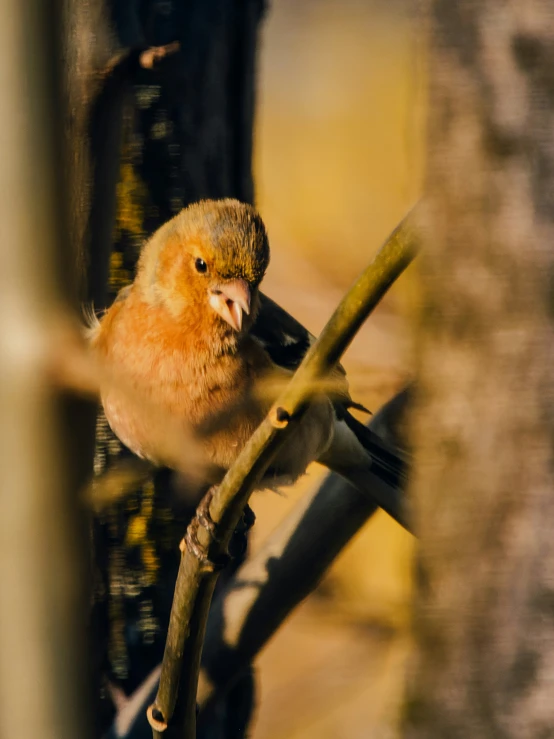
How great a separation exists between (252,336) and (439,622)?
1.68 meters

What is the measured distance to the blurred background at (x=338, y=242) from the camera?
2.69 m

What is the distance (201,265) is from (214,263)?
5cm

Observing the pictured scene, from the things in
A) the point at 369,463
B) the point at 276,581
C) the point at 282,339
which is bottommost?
the point at 276,581

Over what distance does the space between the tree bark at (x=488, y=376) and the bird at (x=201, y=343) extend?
129cm

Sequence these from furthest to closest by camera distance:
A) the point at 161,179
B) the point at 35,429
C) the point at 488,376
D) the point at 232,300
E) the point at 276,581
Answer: the point at 161,179
the point at 276,581
the point at 232,300
the point at 35,429
the point at 488,376

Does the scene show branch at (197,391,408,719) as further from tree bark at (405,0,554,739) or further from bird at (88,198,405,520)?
tree bark at (405,0,554,739)

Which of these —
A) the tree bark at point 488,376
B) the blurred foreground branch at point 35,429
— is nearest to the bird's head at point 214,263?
the blurred foreground branch at point 35,429

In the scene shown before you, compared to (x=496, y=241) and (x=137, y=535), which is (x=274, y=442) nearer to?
(x=496, y=241)

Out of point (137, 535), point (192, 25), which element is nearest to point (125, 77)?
point (192, 25)

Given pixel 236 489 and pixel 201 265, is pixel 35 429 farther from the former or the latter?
pixel 201 265

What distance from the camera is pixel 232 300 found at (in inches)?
103

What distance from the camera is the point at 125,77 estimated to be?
2.18 metres

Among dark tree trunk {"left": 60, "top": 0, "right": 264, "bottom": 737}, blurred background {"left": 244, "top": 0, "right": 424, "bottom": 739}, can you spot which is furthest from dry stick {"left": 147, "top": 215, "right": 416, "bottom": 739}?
dark tree trunk {"left": 60, "top": 0, "right": 264, "bottom": 737}

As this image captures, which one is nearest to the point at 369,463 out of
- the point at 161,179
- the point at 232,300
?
the point at 232,300
